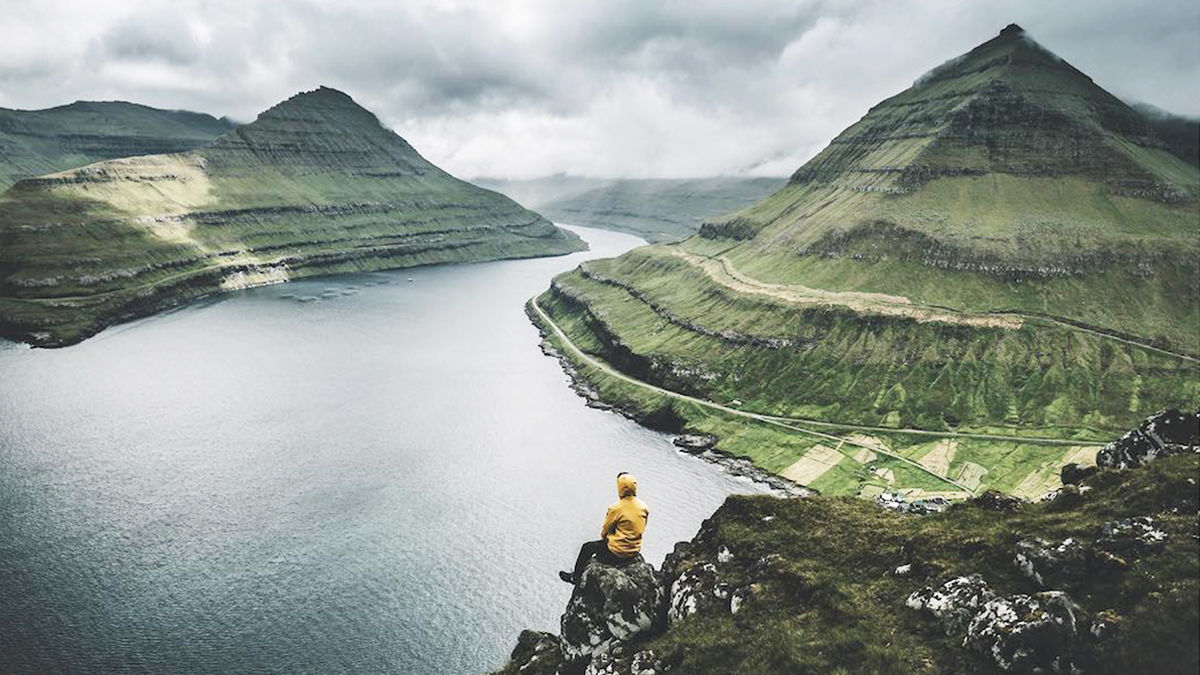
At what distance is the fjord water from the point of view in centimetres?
8694

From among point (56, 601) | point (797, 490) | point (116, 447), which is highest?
point (116, 447)

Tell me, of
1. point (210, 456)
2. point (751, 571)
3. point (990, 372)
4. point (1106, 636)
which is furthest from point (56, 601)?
point (990, 372)

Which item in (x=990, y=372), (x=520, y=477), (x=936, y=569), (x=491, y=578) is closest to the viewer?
(x=936, y=569)

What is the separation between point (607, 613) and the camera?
4338 cm

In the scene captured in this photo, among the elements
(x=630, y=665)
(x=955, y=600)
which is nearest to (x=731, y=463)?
(x=630, y=665)

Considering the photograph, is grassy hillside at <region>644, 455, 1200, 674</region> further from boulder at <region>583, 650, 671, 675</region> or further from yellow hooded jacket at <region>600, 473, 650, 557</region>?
yellow hooded jacket at <region>600, 473, 650, 557</region>

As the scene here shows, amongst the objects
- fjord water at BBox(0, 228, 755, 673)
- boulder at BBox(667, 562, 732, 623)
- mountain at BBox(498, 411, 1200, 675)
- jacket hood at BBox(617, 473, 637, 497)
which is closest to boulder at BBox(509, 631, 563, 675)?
mountain at BBox(498, 411, 1200, 675)

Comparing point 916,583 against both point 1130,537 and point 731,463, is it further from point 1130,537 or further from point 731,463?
point 731,463

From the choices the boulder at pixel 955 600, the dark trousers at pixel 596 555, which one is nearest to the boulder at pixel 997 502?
the boulder at pixel 955 600

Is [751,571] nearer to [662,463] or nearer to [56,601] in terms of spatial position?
[56,601]

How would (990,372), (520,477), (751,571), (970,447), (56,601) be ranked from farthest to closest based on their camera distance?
(990,372), (970,447), (520,477), (56,601), (751,571)

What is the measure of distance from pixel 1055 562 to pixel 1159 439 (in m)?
15.2

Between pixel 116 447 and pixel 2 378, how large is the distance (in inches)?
2845

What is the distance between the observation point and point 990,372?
579 ft
